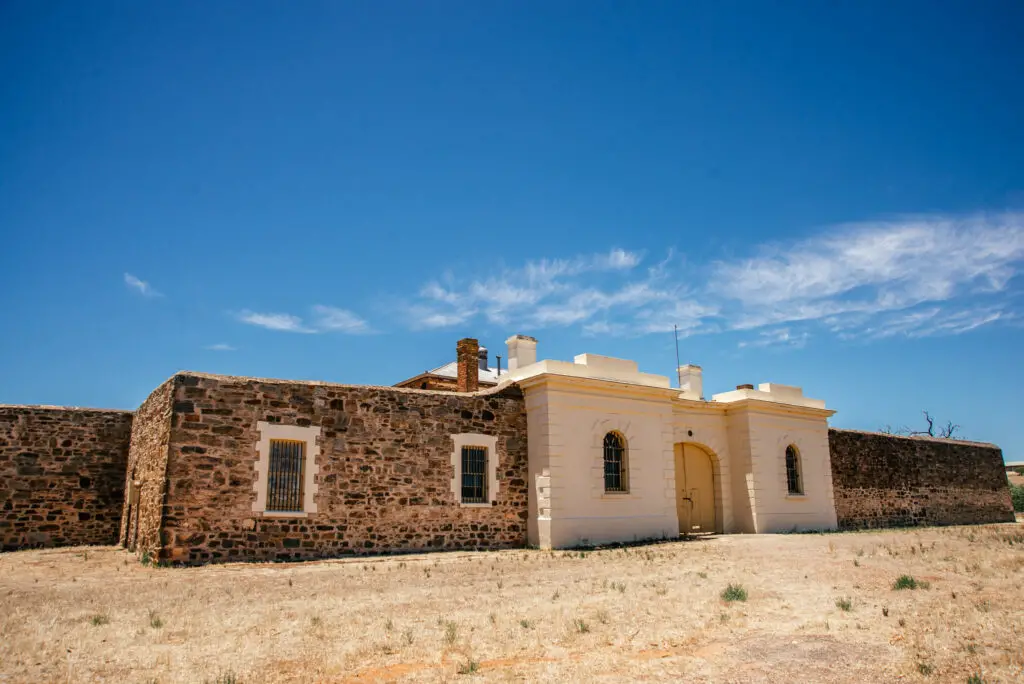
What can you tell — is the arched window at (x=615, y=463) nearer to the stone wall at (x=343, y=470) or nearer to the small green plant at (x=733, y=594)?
the stone wall at (x=343, y=470)

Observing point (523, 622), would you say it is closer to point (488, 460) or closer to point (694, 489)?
point (488, 460)

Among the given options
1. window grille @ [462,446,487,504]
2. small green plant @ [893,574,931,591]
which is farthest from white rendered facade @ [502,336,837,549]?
small green plant @ [893,574,931,591]

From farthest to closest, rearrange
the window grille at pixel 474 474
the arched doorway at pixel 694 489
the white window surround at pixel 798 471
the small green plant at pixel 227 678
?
1. the white window surround at pixel 798 471
2. the arched doorway at pixel 694 489
3. the window grille at pixel 474 474
4. the small green plant at pixel 227 678

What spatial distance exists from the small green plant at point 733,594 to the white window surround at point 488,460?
23.9 feet

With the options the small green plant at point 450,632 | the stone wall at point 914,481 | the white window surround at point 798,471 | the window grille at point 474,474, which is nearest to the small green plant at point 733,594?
the small green plant at point 450,632

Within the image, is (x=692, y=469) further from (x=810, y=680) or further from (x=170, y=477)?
(x=810, y=680)

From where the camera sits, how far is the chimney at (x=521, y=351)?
690 inches

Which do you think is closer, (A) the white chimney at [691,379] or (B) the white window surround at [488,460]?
(B) the white window surround at [488,460]

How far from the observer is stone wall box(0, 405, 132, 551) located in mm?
16031

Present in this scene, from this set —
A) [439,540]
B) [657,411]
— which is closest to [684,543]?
[657,411]

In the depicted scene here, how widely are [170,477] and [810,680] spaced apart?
10.5 m

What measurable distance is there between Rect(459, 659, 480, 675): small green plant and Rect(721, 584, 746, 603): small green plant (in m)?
3.86

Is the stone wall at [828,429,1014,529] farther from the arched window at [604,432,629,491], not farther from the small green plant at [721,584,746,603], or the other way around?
the small green plant at [721,584,746,603]

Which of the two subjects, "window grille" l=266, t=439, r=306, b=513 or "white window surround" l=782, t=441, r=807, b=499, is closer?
"window grille" l=266, t=439, r=306, b=513
